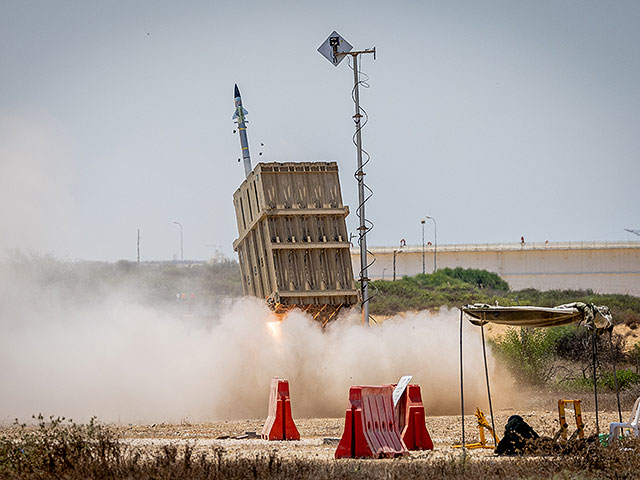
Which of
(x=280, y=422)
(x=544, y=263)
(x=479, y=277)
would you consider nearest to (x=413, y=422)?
(x=280, y=422)

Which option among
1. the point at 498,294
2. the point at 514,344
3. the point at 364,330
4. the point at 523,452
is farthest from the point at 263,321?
the point at 498,294

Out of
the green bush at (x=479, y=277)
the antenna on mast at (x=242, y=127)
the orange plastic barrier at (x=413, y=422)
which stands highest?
the antenna on mast at (x=242, y=127)

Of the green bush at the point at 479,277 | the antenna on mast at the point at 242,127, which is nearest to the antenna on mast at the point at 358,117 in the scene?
the antenna on mast at the point at 242,127

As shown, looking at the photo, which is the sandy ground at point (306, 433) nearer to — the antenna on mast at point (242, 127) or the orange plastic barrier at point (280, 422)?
the orange plastic barrier at point (280, 422)

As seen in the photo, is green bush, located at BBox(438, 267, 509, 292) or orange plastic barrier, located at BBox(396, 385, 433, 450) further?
green bush, located at BBox(438, 267, 509, 292)

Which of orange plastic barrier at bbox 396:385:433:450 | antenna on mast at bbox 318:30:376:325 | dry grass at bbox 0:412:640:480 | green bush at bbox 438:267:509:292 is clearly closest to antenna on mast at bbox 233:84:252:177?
antenna on mast at bbox 318:30:376:325

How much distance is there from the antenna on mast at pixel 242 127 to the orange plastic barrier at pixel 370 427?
1243 centimetres

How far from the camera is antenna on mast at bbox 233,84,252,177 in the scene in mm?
27516

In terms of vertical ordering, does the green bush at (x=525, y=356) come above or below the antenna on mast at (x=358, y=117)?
below

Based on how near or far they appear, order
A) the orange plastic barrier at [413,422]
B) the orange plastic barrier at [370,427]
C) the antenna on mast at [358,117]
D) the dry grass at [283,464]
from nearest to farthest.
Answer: the dry grass at [283,464] < the orange plastic barrier at [370,427] < the orange plastic barrier at [413,422] < the antenna on mast at [358,117]

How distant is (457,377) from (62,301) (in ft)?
37.3

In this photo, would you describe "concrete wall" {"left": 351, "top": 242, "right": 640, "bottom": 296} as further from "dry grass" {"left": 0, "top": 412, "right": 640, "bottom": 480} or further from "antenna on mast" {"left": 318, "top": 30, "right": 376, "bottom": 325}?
"dry grass" {"left": 0, "top": 412, "right": 640, "bottom": 480}

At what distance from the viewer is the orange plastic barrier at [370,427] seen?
48.9ft

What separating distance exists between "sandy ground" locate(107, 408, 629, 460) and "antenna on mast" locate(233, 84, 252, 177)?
7387 millimetres
